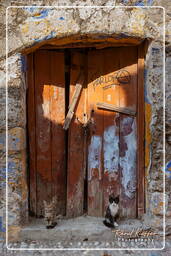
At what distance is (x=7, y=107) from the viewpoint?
2312mm

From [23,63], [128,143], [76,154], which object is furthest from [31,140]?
[128,143]

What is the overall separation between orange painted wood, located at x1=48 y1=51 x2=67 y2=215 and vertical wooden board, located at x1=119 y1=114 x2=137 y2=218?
692 millimetres

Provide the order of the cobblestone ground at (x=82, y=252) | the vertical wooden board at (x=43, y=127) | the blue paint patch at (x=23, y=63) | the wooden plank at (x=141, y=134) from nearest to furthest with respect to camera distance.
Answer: the cobblestone ground at (x=82, y=252) < the blue paint patch at (x=23, y=63) < the wooden plank at (x=141, y=134) < the vertical wooden board at (x=43, y=127)

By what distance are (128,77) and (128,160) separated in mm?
943

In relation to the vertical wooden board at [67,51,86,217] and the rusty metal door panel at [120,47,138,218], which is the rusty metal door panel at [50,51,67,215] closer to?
the vertical wooden board at [67,51,86,217]

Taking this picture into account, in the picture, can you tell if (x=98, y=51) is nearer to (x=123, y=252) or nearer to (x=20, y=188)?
(x=20, y=188)

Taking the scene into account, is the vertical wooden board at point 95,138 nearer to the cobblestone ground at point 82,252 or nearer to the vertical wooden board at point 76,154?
the vertical wooden board at point 76,154

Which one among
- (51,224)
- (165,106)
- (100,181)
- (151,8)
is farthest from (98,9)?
(51,224)

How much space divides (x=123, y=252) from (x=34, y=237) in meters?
0.94

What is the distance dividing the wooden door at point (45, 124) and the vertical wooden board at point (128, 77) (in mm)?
686

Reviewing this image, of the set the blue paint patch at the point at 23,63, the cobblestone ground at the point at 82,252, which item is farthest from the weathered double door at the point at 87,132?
the cobblestone ground at the point at 82,252

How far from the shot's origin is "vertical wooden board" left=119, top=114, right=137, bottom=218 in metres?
2.54

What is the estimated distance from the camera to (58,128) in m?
2.64

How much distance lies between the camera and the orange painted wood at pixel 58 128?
2590 millimetres
